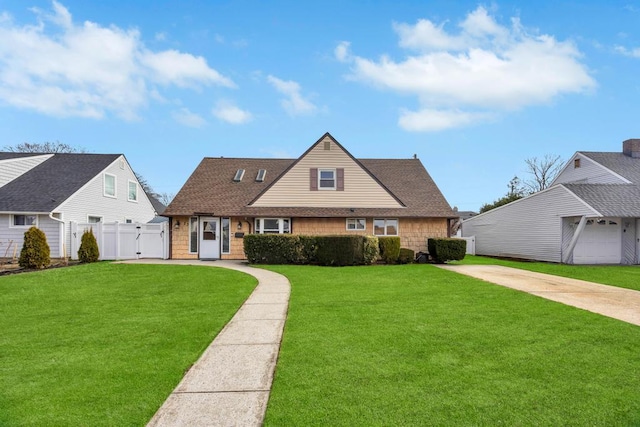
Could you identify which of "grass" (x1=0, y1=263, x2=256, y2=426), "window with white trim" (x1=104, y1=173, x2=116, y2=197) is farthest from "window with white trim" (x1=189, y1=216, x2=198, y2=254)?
"grass" (x1=0, y1=263, x2=256, y2=426)

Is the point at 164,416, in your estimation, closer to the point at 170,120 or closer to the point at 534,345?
the point at 534,345

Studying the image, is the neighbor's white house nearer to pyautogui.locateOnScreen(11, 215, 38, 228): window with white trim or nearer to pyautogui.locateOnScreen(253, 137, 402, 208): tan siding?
pyautogui.locateOnScreen(11, 215, 38, 228): window with white trim

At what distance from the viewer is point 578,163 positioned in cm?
2688

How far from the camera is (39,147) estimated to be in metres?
46.7

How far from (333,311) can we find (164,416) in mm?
4348

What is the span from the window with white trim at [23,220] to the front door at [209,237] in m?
8.31

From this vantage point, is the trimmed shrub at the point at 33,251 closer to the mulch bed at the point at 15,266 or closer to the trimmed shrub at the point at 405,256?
the mulch bed at the point at 15,266

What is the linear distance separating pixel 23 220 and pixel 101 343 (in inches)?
747

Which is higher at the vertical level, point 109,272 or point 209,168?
point 209,168

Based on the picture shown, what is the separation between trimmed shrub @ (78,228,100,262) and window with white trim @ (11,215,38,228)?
10.1ft

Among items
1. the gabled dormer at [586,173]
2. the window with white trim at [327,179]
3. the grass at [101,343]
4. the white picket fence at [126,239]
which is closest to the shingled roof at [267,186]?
the window with white trim at [327,179]

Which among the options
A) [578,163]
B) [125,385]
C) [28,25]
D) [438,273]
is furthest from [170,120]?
[578,163]

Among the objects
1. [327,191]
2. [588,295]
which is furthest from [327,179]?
[588,295]

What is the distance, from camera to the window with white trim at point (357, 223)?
20827 millimetres
